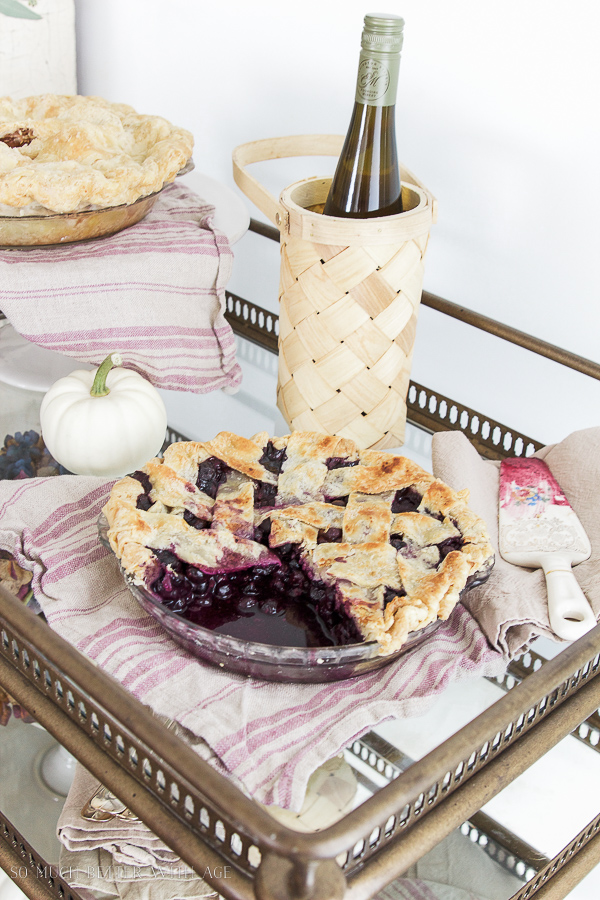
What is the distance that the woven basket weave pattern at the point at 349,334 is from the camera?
64cm

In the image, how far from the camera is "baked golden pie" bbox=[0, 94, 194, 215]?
63 centimetres

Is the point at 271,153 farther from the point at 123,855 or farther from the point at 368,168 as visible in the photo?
the point at 123,855

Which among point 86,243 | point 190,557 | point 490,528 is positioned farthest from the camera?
point 86,243

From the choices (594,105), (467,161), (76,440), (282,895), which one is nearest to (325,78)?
(467,161)

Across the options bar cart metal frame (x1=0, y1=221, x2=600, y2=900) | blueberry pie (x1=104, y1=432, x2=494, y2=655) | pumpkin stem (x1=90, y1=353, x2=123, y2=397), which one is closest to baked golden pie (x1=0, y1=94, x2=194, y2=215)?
pumpkin stem (x1=90, y1=353, x2=123, y2=397)

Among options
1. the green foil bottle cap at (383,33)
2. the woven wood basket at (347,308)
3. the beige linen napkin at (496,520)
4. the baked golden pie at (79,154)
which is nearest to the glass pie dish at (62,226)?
the baked golden pie at (79,154)

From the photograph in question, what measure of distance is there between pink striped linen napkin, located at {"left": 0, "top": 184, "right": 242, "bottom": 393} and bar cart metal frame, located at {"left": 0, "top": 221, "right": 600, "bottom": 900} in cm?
30

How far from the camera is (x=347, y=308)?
0.65 m

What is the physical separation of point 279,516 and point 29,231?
328mm

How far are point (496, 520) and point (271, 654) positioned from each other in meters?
0.24

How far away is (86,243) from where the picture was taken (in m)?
0.72

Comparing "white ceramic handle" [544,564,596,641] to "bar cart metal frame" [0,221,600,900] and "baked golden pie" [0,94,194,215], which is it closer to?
"bar cart metal frame" [0,221,600,900]

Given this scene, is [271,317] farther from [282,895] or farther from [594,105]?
[282,895]

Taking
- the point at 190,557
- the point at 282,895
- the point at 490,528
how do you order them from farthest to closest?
the point at 490,528
the point at 190,557
the point at 282,895
